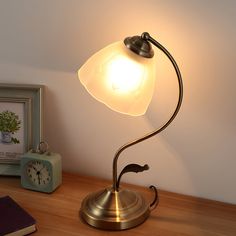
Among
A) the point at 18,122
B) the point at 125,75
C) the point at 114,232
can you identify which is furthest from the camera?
the point at 18,122

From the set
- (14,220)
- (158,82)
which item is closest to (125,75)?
(158,82)

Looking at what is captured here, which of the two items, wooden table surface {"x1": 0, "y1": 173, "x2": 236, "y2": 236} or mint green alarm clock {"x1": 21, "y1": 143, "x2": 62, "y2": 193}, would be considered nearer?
wooden table surface {"x1": 0, "y1": 173, "x2": 236, "y2": 236}

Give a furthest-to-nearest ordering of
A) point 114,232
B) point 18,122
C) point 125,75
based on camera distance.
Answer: point 18,122 < point 114,232 < point 125,75

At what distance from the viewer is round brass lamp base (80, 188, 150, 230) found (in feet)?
3.28

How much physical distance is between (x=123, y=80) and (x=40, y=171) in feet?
1.51

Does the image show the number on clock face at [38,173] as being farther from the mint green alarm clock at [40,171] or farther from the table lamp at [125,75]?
the table lamp at [125,75]

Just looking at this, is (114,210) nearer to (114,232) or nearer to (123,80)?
(114,232)

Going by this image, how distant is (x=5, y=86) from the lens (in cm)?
124

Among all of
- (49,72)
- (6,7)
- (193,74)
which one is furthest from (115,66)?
(6,7)

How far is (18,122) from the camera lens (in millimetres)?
1269

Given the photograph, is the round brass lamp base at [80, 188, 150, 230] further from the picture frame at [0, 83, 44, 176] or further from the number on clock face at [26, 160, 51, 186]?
the picture frame at [0, 83, 44, 176]

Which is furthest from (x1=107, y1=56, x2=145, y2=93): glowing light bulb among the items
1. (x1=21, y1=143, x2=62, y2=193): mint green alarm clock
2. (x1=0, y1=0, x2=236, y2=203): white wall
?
(x1=21, y1=143, x2=62, y2=193): mint green alarm clock

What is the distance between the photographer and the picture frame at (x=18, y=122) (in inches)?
48.8

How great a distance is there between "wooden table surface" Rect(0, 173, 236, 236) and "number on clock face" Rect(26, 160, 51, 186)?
0.04 m
